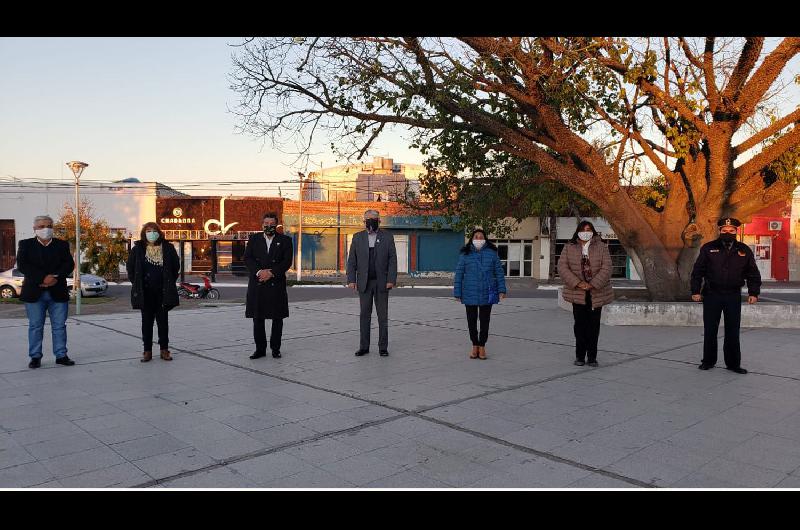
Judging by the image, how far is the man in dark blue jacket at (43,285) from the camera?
712 cm

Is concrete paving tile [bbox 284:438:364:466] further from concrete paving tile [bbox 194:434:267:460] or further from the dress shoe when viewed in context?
the dress shoe

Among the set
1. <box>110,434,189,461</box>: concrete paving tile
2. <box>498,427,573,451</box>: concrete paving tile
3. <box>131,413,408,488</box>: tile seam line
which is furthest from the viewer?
<box>498,427,573,451</box>: concrete paving tile

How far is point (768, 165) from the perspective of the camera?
12172 millimetres

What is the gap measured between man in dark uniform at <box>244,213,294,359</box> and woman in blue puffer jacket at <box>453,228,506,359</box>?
2.30m

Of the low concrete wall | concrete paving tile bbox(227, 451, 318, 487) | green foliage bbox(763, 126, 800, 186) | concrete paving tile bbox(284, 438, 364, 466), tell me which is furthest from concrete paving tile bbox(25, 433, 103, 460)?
green foliage bbox(763, 126, 800, 186)

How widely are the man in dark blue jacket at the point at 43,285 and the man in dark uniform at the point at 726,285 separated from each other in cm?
772

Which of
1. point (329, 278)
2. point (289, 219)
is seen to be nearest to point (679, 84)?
point (329, 278)

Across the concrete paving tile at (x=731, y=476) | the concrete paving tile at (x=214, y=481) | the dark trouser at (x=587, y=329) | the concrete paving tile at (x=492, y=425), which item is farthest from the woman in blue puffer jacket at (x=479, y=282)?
the concrete paving tile at (x=214, y=481)

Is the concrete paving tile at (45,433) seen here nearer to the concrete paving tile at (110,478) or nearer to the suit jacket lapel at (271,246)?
the concrete paving tile at (110,478)

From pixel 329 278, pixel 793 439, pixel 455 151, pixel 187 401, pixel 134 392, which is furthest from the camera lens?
pixel 329 278

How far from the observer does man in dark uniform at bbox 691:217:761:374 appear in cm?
695
